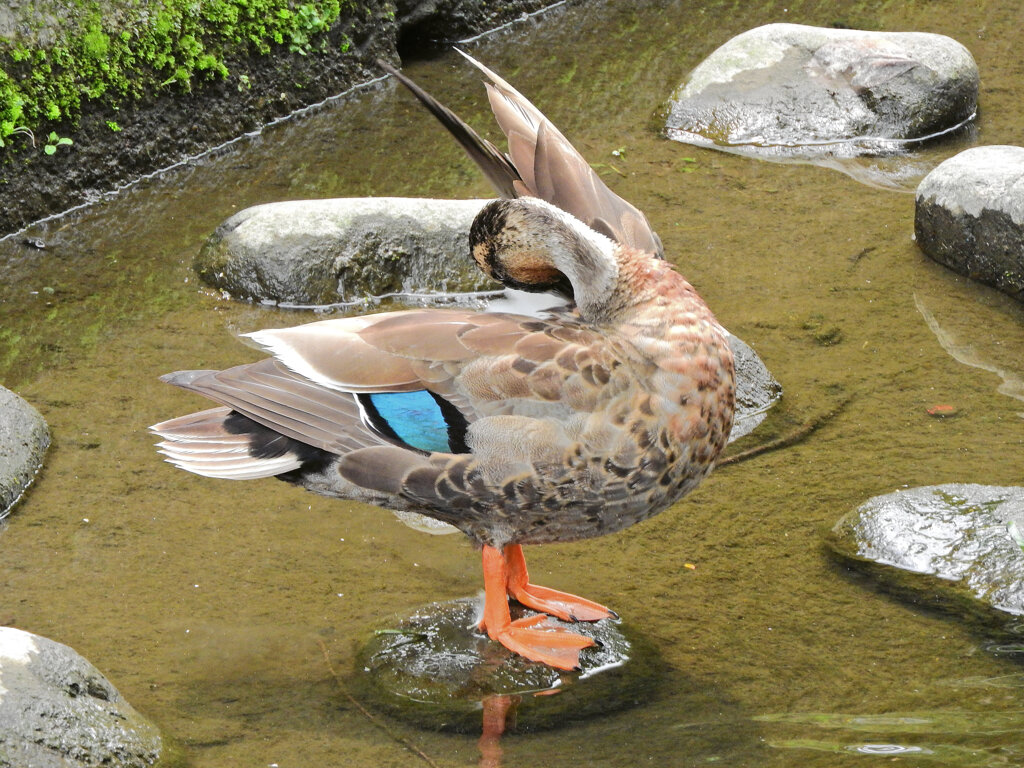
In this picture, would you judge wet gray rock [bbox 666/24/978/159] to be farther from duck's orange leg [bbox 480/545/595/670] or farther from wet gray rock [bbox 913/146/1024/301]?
duck's orange leg [bbox 480/545/595/670]

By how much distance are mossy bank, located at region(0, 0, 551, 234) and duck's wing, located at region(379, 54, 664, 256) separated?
3.29 metres

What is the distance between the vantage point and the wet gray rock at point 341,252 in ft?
18.7

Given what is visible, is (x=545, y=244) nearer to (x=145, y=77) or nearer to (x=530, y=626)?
(x=530, y=626)

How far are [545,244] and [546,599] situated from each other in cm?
110

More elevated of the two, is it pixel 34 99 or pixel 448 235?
pixel 34 99

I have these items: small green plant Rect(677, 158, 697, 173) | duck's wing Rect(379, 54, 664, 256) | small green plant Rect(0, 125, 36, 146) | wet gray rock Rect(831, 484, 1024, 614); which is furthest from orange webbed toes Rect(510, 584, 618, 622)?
small green plant Rect(0, 125, 36, 146)

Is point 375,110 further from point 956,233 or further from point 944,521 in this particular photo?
point 944,521

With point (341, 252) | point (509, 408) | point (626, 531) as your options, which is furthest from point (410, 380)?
point (341, 252)

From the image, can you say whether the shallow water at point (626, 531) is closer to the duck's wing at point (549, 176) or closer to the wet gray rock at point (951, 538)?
the wet gray rock at point (951, 538)

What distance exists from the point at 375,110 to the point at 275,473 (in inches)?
192

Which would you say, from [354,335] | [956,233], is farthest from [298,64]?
[354,335]

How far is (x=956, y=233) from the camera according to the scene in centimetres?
562

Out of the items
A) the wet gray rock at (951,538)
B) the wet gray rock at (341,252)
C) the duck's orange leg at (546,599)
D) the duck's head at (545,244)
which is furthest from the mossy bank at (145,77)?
the wet gray rock at (951,538)

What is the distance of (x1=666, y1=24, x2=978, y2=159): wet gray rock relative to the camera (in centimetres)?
713
